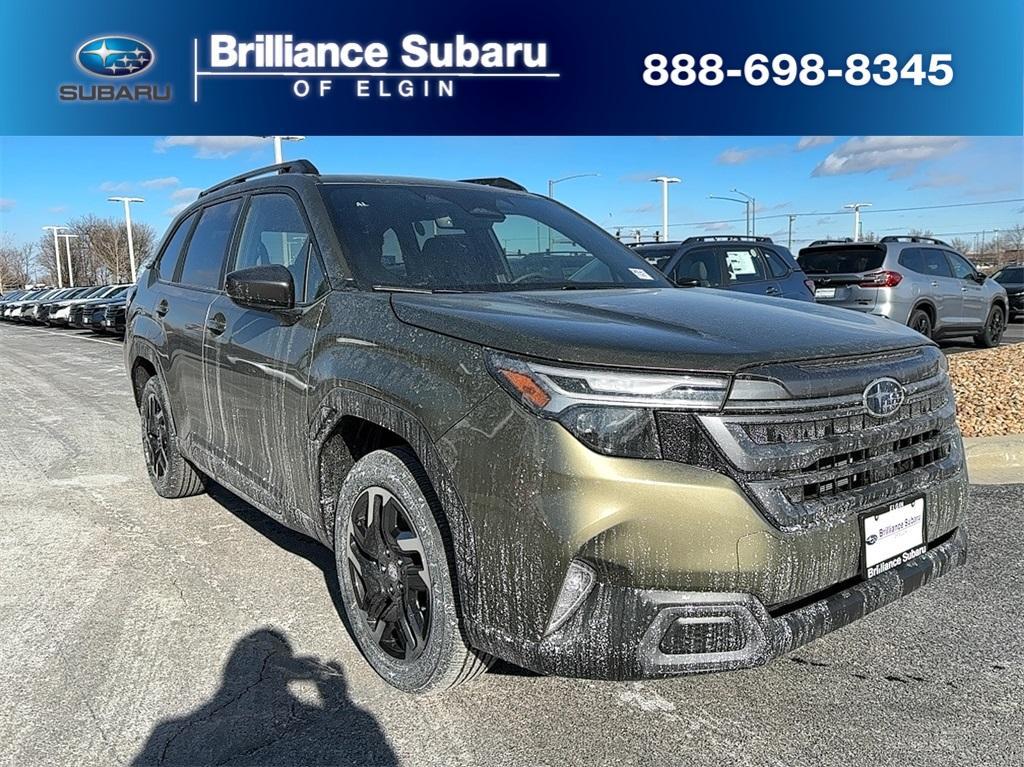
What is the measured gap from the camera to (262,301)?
10.8 feet

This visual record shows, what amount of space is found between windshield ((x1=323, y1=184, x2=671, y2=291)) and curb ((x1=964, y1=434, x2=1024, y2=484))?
307 centimetres

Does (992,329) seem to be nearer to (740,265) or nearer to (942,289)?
(942,289)

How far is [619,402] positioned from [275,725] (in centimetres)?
154

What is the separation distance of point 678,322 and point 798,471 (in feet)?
2.01

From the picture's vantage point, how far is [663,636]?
219 centimetres

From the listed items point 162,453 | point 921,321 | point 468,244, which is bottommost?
point 162,453

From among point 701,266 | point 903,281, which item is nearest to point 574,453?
point 701,266

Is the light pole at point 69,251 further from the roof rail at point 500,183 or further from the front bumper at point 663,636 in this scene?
the front bumper at point 663,636

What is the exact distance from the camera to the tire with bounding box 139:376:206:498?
5062 mm

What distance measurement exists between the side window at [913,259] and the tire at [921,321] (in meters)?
0.59

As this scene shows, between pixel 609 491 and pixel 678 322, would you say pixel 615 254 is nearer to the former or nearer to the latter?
pixel 678 322

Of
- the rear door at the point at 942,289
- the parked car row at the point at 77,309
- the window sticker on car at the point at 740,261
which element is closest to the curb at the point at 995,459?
the window sticker on car at the point at 740,261

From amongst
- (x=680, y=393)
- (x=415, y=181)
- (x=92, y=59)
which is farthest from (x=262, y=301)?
(x=92, y=59)

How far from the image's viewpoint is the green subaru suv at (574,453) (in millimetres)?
2191
